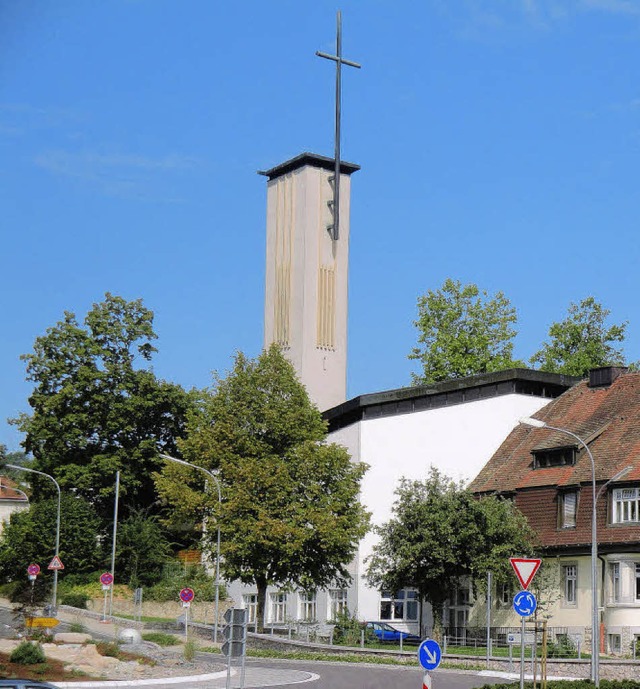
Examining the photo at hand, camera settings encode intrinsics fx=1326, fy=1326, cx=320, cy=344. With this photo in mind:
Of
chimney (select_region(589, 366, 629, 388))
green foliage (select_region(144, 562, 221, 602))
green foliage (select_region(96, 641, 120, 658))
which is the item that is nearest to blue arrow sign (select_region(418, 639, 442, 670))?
green foliage (select_region(96, 641, 120, 658))

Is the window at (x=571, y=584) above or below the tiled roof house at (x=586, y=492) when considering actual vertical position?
below

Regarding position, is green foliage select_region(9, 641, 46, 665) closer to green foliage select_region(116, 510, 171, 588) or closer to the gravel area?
the gravel area

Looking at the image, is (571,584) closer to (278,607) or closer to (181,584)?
(278,607)

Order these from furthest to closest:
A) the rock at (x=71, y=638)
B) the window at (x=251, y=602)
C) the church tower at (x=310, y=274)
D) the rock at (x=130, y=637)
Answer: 1. the church tower at (x=310, y=274)
2. the window at (x=251, y=602)
3. the rock at (x=130, y=637)
4. the rock at (x=71, y=638)

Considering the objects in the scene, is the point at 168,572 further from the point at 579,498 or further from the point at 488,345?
the point at 579,498

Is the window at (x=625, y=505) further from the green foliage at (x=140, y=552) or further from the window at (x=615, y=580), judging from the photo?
the green foliage at (x=140, y=552)

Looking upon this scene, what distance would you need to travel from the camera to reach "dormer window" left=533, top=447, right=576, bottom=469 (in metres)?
54.9

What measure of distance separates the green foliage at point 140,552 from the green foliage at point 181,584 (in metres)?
0.67

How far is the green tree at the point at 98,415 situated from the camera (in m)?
74.2

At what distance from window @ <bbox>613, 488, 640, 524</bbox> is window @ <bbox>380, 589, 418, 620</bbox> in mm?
12935

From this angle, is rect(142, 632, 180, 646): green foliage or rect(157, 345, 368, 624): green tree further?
rect(157, 345, 368, 624): green tree

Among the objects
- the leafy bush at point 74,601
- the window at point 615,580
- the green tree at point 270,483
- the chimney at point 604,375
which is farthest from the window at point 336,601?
the chimney at point 604,375

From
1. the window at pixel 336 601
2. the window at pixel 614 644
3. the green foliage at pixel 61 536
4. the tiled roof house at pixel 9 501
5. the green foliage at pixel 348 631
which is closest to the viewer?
the window at pixel 614 644

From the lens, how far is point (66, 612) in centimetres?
6638
